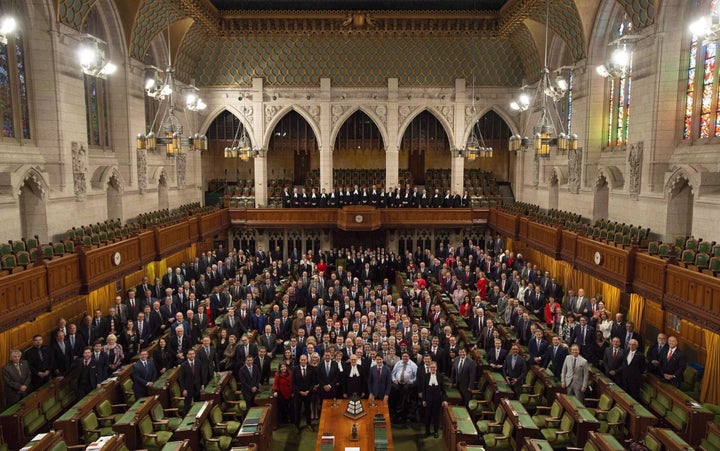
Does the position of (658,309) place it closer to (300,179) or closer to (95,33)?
(95,33)

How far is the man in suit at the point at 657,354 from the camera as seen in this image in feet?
32.3

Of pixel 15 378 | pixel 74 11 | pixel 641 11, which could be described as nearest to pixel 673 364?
pixel 641 11

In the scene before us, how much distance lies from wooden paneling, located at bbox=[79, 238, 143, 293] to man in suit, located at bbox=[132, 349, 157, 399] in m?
3.66

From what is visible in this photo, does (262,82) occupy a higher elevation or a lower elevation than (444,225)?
higher

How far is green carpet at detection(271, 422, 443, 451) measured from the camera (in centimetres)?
940

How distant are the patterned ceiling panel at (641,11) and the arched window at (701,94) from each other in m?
1.44

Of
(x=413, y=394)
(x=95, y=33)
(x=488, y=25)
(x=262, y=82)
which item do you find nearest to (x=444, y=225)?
(x=488, y=25)

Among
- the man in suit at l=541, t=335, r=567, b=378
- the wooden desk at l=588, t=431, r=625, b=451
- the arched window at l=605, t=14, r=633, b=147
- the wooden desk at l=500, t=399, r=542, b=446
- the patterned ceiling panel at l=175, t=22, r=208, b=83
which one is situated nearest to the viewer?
the wooden desk at l=588, t=431, r=625, b=451

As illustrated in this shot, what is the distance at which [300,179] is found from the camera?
3183 cm

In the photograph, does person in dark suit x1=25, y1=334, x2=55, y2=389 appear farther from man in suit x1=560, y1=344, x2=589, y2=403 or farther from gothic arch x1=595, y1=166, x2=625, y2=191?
gothic arch x1=595, y1=166, x2=625, y2=191

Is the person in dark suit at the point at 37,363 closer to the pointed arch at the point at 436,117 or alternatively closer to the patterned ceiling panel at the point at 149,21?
the patterned ceiling panel at the point at 149,21

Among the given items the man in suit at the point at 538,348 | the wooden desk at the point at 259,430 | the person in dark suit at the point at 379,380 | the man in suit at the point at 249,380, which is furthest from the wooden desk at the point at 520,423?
the man in suit at the point at 249,380

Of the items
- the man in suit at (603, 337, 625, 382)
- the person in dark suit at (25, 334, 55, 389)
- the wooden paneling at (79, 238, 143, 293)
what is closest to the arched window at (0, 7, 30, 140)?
the wooden paneling at (79, 238, 143, 293)

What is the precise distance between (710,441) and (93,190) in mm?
17994
